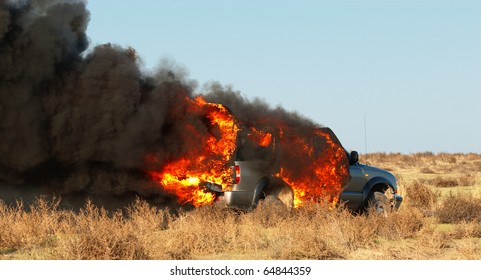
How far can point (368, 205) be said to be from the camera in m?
15.3

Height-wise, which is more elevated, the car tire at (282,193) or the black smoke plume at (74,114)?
the black smoke plume at (74,114)

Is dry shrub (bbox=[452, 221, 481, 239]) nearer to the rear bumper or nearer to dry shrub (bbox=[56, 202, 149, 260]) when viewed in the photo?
the rear bumper

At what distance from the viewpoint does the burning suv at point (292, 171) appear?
13562 millimetres

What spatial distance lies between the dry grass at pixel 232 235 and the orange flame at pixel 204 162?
45cm

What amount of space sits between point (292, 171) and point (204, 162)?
1784mm

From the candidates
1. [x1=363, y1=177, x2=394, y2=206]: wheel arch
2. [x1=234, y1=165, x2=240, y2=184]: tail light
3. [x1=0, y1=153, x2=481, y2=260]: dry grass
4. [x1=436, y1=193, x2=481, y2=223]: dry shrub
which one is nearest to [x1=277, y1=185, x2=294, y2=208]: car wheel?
[x1=0, y1=153, x2=481, y2=260]: dry grass

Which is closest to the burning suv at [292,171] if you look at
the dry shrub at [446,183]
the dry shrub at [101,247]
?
the dry shrub at [101,247]

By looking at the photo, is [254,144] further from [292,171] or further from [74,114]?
[74,114]

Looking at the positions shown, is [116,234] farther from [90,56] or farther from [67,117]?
[90,56]

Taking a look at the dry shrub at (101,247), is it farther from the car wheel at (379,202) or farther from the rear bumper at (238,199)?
the car wheel at (379,202)

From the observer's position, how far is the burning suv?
1356cm

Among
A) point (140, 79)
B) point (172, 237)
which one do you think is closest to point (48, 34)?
point (140, 79)

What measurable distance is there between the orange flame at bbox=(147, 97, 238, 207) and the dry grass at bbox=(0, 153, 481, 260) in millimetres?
451

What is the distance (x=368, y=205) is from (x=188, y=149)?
4.26 meters
